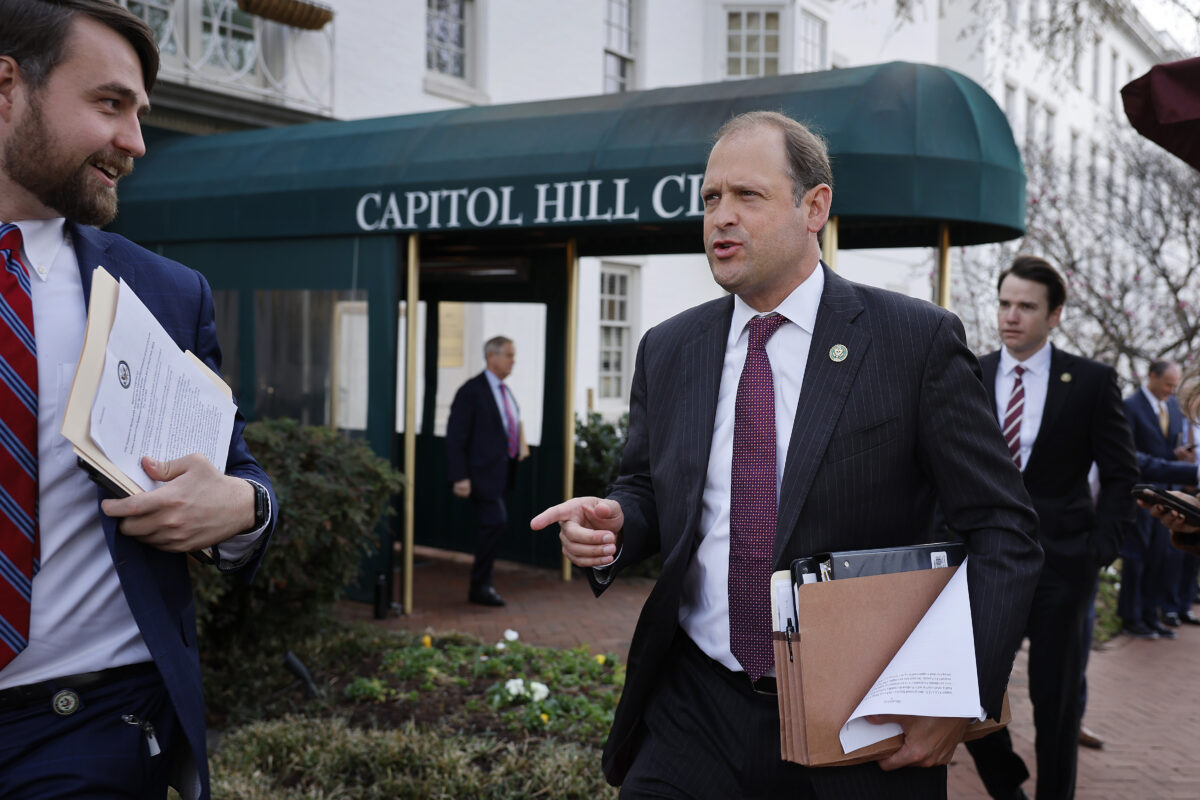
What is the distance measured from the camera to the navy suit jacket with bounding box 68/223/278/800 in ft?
6.13

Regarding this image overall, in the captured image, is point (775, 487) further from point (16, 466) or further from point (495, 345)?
point (495, 345)

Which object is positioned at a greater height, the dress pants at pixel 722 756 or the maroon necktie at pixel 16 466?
the maroon necktie at pixel 16 466

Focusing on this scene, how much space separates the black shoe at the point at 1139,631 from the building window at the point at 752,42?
12.3 meters

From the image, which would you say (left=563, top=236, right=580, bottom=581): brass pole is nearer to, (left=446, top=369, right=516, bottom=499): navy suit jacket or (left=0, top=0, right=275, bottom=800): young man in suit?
(left=446, top=369, right=516, bottom=499): navy suit jacket

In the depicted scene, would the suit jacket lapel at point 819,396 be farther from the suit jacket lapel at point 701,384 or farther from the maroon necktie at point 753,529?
the suit jacket lapel at point 701,384

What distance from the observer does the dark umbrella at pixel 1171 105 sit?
2.97 metres

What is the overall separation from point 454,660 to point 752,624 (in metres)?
3.87

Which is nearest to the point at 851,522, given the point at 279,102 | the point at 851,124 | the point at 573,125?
the point at 851,124

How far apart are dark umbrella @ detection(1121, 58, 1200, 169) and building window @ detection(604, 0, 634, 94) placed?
14.3 meters

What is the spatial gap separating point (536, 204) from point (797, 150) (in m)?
5.15

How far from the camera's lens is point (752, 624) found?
2.37m

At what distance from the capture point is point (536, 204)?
7.53m

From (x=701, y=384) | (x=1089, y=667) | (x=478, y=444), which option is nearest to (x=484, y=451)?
(x=478, y=444)

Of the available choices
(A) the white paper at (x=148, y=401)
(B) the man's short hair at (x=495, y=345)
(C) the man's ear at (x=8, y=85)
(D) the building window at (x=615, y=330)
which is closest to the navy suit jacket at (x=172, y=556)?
(A) the white paper at (x=148, y=401)
